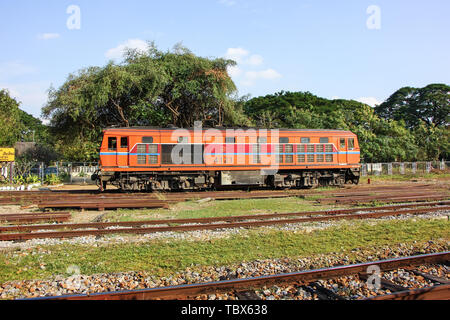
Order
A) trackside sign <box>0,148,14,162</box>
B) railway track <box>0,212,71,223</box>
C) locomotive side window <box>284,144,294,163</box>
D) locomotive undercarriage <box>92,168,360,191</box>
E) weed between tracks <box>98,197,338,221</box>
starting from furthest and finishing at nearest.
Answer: trackside sign <box>0,148,14,162</box>
locomotive side window <box>284,144,294,163</box>
locomotive undercarriage <box>92,168,360,191</box>
weed between tracks <box>98,197,338,221</box>
railway track <box>0,212,71,223</box>

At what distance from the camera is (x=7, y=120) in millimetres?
29078

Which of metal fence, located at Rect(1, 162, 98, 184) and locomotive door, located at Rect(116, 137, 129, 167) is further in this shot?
metal fence, located at Rect(1, 162, 98, 184)

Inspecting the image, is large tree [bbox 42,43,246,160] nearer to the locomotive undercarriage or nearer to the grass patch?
the locomotive undercarriage

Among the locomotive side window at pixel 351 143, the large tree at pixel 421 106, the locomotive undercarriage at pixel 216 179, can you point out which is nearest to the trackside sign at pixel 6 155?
the locomotive undercarriage at pixel 216 179

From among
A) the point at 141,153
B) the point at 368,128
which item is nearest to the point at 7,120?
the point at 141,153

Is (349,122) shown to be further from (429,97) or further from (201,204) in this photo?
(429,97)

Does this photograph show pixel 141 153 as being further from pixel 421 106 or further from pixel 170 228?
pixel 421 106

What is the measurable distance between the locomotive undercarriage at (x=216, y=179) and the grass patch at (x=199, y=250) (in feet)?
30.4

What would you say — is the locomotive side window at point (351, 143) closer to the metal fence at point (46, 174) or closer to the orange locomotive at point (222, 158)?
the orange locomotive at point (222, 158)

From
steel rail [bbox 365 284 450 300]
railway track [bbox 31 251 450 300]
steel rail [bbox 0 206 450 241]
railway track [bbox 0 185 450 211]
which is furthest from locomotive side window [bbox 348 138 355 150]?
steel rail [bbox 365 284 450 300]

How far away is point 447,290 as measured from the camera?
4.59m

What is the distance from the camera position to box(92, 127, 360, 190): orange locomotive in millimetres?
16953

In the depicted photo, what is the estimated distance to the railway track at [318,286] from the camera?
4.46 meters

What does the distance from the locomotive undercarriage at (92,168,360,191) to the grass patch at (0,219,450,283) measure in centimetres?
926
